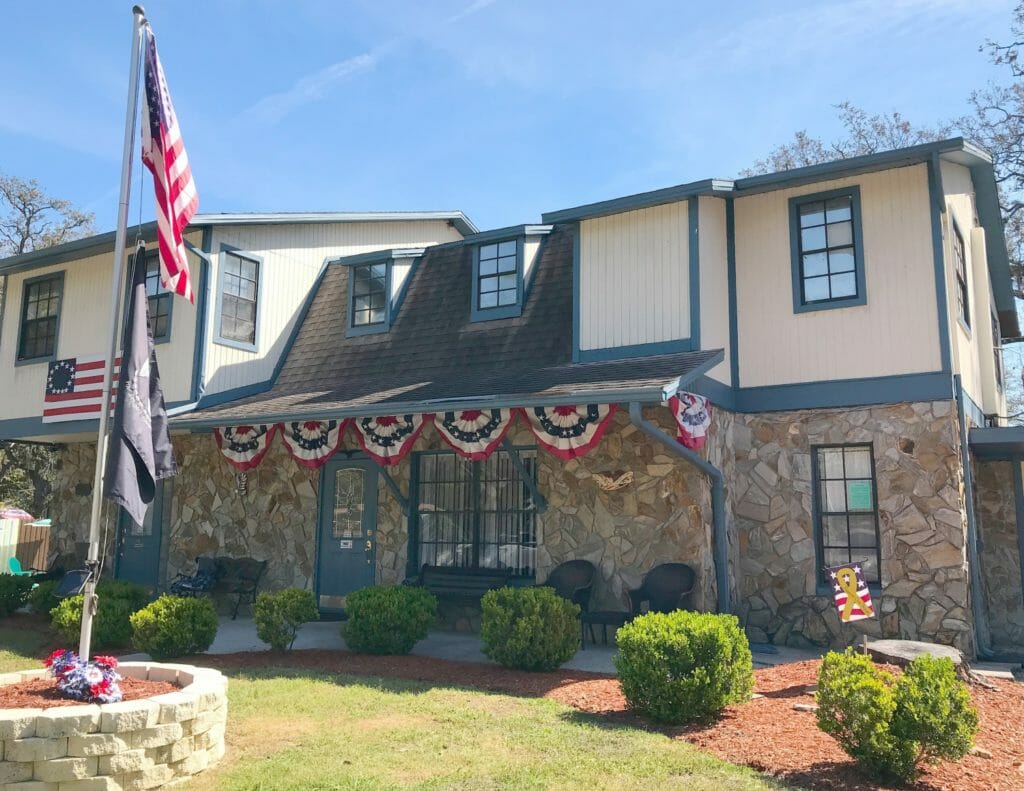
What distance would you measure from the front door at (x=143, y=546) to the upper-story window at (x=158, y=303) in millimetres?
2528

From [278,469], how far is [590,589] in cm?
551

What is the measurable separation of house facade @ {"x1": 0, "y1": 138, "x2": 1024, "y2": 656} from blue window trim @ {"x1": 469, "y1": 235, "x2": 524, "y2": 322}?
0.12ft

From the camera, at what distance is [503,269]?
1301cm

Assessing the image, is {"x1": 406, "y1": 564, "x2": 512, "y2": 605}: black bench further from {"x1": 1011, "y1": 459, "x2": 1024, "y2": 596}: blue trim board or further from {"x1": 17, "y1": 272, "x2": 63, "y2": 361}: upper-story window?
{"x1": 17, "y1": 272, "x2": 63, "y2": 361}: upper-story window

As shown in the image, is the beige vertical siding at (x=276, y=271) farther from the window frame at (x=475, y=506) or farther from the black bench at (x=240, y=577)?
the window frame at (x=475, y=506)

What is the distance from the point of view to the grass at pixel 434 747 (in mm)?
5262

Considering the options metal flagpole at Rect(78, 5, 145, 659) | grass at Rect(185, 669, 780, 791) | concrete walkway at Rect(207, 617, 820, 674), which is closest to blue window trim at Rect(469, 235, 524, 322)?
concrete walkway at Rect(207, 617, 820, 674)

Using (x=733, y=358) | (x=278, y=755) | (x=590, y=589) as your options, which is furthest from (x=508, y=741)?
(x=733, y=358)

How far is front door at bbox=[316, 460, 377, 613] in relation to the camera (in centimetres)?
1229

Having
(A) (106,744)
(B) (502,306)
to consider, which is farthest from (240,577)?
(A) (106,744)

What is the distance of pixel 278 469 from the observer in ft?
43.1

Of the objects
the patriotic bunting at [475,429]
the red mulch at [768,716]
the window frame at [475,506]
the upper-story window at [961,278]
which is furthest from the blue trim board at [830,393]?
the red mulch at [768,716]

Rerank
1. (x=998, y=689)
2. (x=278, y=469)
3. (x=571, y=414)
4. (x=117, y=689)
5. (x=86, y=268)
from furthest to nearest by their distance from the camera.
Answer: (x=86, y=268)
(x=278, y=469)
(x=571, y=414)
(x=998, y=689)
(x=117, y=689)

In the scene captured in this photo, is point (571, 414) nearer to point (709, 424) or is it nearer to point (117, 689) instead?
point (709, 424)
